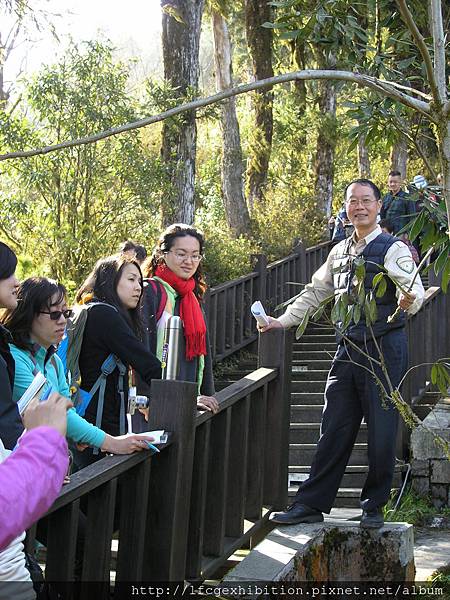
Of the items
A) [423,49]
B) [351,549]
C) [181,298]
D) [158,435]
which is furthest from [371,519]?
[423,49]

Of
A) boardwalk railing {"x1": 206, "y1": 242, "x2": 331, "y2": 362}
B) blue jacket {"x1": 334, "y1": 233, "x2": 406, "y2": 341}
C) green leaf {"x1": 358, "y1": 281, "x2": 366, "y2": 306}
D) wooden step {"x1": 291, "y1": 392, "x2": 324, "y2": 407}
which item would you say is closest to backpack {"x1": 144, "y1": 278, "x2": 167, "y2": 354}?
blue jacket {"x1": 334, "y1": 233, "x2": 406, "y2": 341}

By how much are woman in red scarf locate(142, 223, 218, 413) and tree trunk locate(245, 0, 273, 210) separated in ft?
46.0

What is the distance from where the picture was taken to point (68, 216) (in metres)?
11.6

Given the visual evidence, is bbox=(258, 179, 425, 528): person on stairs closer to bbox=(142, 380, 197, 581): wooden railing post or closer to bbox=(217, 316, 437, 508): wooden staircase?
bbox=(217, 316, 437, 508): wooden staircase

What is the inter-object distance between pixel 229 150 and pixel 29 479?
19.4 m

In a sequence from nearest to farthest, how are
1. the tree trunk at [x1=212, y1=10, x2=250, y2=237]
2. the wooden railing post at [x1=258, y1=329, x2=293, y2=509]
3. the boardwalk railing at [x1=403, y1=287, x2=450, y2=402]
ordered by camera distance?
the wooden railing post at [x1=258, y1=329, x2=293, y2=509]
the boardwalk railing at [x1=403, y1=287, x2=450, y2=402]
the tree trunk at [x1=212, y1=10, x2=250, y2=237]

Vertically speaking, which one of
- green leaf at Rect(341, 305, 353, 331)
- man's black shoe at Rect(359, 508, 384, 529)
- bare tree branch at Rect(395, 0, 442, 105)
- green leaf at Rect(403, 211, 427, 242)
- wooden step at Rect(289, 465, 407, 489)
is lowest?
man's black shoe at Rect(359, 508, 384, 529)

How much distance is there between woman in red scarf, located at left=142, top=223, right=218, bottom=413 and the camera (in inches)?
218

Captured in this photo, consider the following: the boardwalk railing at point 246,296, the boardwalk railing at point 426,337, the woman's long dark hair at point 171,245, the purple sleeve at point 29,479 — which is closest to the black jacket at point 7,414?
the purple sleeve at point 29,479

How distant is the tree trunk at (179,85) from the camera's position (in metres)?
12.6

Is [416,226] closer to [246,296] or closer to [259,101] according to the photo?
[246,296]

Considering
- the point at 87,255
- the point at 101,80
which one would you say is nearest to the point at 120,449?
the point at 87,255

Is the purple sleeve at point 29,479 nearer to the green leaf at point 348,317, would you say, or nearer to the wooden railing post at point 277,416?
the green leaf at point 348,317

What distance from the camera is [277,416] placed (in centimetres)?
538
